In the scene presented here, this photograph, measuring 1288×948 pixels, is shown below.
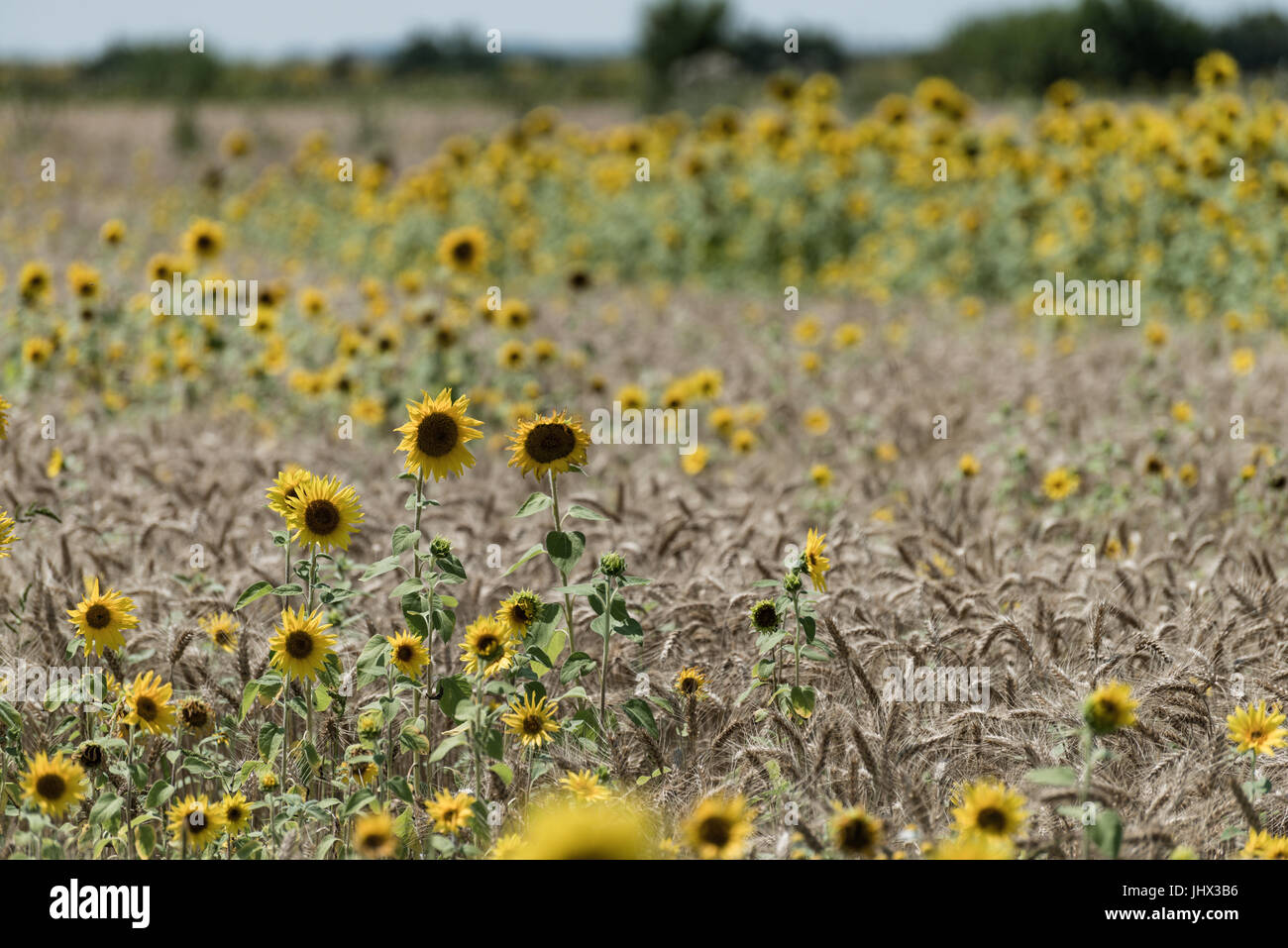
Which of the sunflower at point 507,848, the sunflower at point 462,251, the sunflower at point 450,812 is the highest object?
the sunflower at point 462,251

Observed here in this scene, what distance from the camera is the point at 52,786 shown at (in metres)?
2.35

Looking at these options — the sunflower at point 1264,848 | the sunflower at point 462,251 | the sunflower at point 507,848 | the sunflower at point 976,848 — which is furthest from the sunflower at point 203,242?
the sunflower at point 1264,848

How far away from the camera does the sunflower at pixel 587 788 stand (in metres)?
2.55

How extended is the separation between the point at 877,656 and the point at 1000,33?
42.7 m

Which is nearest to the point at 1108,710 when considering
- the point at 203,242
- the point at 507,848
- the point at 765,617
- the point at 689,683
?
the point at 765,617

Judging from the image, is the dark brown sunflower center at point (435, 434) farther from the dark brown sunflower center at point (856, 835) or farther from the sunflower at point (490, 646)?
the dark brown sunflower center at point (856, 835)

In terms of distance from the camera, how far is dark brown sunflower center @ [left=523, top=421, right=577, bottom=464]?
2840mm

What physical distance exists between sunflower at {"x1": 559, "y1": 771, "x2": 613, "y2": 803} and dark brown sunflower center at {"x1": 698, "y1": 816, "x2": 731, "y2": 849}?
528 mm

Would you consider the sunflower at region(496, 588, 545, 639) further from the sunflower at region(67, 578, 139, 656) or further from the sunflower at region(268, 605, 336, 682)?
the sunflower at region(67, 578, 139, 656)

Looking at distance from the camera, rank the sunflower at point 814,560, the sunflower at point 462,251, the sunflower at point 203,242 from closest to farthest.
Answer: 1. the sunflower at point 814,560
2. the sunflower at point 203,242
3. the sunflower at point 462,251

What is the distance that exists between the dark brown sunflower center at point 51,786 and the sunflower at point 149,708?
25 cm
